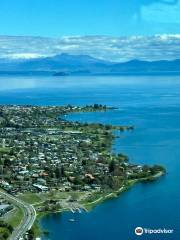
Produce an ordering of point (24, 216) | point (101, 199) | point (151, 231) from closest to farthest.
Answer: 1. point (151, 231)
2. point (24, 216)
3. point (101, 199)

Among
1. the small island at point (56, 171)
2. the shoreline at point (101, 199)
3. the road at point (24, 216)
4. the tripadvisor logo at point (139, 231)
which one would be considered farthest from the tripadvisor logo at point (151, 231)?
the road at point (24, 216)

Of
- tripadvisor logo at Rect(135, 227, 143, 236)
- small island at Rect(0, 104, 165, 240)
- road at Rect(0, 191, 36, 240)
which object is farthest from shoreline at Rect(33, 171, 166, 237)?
tripadvisor logo at Rect(135, 227, 143, 236)

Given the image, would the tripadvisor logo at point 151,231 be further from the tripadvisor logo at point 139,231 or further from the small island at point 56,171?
the small island at point 56,171

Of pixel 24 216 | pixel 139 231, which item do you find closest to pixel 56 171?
pixel 24 216

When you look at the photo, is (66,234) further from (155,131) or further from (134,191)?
(155,131)

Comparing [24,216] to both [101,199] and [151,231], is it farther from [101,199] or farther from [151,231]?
[151,231]

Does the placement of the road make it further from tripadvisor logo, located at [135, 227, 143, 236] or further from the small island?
tripadvisor logo, located at [135, 227, 143, 236]

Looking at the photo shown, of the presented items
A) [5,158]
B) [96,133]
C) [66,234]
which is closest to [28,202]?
[66,234]
